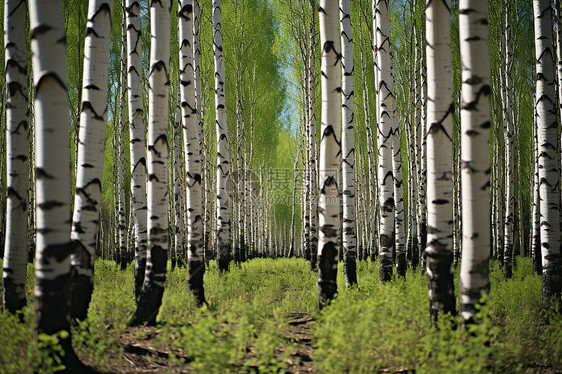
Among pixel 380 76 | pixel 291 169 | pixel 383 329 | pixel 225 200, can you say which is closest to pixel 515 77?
pixel 380 76

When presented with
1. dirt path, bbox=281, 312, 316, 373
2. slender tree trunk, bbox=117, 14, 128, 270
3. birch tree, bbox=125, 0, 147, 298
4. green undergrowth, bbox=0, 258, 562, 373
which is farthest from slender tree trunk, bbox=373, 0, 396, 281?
slender tree trunk, bbox=117, 14, 128, 270

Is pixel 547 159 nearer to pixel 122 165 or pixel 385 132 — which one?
pixel 385 132

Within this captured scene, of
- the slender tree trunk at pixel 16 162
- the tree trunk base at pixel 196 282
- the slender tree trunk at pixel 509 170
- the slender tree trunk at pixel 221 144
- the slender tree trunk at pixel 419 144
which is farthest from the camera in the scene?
the slender tree trunk at pixel 419 144

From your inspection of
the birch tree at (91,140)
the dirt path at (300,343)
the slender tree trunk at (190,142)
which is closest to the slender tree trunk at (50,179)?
the birch tree at (91,140)

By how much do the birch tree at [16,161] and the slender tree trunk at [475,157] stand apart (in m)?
4.18

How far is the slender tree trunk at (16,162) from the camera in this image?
3760 millimetres

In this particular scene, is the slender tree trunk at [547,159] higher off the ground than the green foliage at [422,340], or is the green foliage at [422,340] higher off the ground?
the slender tree trunk at [547,159]

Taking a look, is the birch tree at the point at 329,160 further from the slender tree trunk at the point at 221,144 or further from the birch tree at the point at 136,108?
the slender tree trunk at the point at 221,144

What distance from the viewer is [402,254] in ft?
23.8

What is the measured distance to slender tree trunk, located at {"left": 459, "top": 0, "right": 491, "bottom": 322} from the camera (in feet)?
10.1

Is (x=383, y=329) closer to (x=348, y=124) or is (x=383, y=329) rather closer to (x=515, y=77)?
(x=348, y=124)

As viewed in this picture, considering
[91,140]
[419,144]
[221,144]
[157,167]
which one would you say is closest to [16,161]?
[91,140]

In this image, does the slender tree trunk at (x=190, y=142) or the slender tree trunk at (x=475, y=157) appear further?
the slender tree trunk at (x=190, y=142)

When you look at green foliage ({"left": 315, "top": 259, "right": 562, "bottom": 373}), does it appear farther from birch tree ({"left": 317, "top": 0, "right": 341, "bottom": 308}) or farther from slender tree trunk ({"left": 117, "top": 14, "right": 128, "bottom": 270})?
slender tree trunk ({"left": 117, "top": 14, "right": 128, "bottom": 270})
